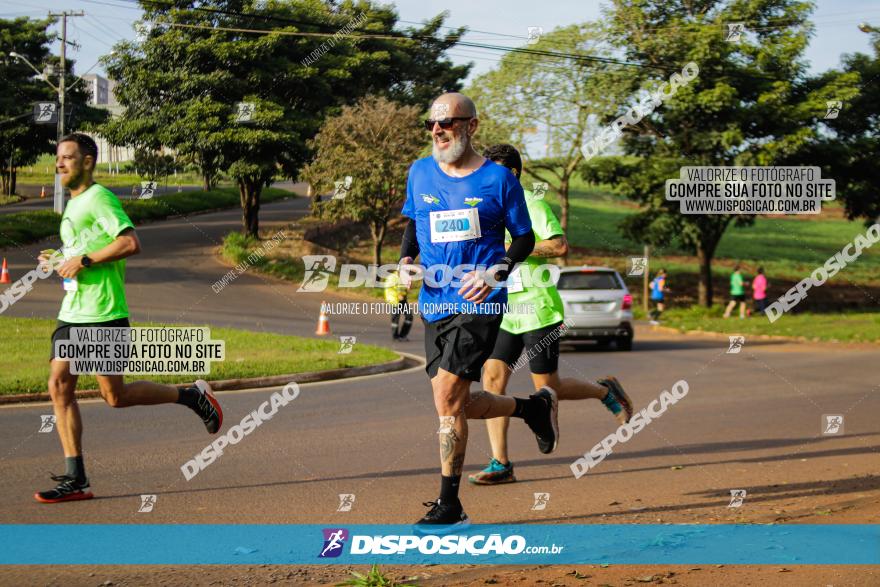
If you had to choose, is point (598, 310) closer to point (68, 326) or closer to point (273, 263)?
point (68, 326)

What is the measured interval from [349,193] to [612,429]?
23.8 m

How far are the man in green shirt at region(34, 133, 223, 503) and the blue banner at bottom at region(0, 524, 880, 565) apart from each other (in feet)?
2.82

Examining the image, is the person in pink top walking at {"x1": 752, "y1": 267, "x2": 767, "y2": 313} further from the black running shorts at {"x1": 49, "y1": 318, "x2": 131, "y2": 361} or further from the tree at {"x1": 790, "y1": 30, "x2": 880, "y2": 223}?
the black running shorts at {"x1": 49, "y1": 318, "x2": 131, "y2": 361}

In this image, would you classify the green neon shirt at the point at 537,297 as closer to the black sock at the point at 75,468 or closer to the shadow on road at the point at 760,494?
the shadow on road at the point at 760,494

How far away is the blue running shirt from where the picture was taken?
17.7 feet

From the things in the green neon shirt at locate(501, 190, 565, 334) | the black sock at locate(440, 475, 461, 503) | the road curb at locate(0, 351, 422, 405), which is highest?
the green neon shirt at locate(501, 190, 565, 334)

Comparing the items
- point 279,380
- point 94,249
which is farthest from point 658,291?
point 94,249

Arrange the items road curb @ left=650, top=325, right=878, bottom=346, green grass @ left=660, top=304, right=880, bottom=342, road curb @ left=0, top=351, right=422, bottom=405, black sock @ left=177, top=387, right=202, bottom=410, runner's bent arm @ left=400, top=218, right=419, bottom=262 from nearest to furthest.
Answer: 1. runner's bent arm @ left=400, top=218, right=419, bottom=262
2. black sock @ left=177, top=387, right=202, bottom=410
3. road curb @ left=0, top=351, right=422, bottom=405
4. road curb @ left=650, top=325, right=878, bottom=346
5. green grass @ left=660, top=304, right=880, bottom=342

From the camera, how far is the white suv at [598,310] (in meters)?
20.6

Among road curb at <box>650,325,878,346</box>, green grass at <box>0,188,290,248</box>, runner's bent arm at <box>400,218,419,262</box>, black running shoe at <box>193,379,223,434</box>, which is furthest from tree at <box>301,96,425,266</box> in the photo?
runner's bent arm at <box>400,218,419,262</box>

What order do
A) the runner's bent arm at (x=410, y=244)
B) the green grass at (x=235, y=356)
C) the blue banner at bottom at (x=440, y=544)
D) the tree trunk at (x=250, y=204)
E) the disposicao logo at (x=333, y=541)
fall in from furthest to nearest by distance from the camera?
the tree trunk at (x=250, y=204) → the green grass at (x=235, y=356) → the runner's bent arm at (x=410, y=244) → the disposicao logo at (x=333, y=541) → the blue banner at bottom at (x=440, y=544)

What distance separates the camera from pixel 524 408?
6.25 meters

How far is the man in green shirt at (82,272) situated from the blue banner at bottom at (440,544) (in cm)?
86

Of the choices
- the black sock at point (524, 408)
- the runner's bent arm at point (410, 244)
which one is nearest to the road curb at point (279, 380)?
the black sock at point (524, 408)
